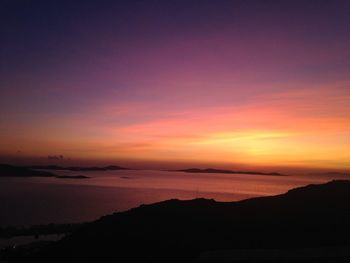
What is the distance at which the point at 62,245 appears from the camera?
20.0m

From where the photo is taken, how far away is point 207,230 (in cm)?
1689

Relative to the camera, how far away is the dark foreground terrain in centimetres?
1498

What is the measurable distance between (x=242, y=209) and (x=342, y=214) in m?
4.83

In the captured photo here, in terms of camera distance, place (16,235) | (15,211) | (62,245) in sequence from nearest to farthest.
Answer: (62,245)
(16,235)
(15,211)

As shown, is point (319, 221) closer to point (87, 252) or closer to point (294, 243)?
point (294, 243)

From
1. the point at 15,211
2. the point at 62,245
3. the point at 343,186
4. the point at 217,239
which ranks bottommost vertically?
the point at 15,211

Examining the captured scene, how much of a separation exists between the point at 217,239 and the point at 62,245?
8737mm

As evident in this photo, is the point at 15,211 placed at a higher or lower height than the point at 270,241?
lower

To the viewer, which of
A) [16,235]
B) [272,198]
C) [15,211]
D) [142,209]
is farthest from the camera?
[15,211]

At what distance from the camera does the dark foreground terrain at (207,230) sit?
49.2 feet

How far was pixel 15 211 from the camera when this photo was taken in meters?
82.9

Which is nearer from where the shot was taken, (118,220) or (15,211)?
(118,220)

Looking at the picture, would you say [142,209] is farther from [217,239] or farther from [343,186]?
[343,186]

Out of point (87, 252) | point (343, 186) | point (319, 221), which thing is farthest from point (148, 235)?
point (343, 186)
